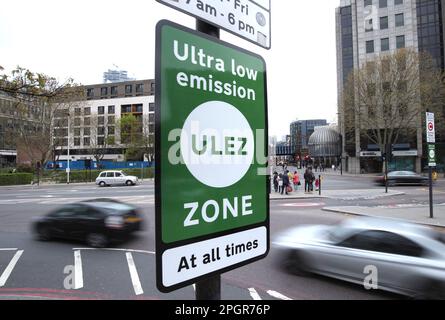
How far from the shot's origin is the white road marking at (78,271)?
6324mm

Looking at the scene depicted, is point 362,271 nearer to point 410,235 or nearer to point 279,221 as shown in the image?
point 410,235

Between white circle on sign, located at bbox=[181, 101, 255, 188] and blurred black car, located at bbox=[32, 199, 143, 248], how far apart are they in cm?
888

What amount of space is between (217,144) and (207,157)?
88 millimetres

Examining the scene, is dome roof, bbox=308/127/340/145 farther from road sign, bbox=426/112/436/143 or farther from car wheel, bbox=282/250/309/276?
car wheel, bbox=282/250/309/276

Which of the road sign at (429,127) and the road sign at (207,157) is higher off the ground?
the road sign at (429,127)

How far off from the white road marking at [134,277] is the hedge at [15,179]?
42344 mm

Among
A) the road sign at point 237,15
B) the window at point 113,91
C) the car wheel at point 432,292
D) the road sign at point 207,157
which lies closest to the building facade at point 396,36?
the car wheel at point 432,292

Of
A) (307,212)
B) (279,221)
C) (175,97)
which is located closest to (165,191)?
(175,97)

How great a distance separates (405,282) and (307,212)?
10309mm

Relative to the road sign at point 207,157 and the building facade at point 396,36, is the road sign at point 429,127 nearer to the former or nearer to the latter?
the road sign at point 207,157

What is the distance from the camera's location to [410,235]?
20.1ft

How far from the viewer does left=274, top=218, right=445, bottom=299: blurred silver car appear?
5629mm

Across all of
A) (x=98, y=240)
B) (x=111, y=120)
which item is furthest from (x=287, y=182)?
(x=111, y=120)

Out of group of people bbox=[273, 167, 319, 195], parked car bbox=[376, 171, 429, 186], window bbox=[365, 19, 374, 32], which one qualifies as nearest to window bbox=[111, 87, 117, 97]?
window bbox=[365, 19, 374, 32]
